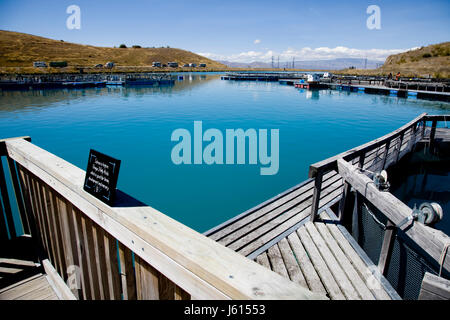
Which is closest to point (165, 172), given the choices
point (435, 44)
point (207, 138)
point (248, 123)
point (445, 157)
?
point (207, 138)

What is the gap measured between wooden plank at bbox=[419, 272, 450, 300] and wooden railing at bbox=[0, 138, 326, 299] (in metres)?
1.03

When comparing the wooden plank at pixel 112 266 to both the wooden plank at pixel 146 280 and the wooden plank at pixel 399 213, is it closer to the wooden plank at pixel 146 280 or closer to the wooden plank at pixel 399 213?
the wooden plank at pixel 146 280

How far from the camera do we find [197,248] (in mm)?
1253

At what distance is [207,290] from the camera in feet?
3.67

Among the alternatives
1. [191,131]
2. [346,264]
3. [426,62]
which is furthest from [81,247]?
[426,62]

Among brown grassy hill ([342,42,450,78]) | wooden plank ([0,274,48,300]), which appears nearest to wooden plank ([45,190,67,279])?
wooden plank ([0,274,48,300])

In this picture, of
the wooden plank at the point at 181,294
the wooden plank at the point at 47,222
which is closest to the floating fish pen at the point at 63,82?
the wooden plank at the point at 47,222

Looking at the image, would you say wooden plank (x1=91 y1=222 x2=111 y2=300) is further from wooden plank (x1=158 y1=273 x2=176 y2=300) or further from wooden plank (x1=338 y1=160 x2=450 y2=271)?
wooden plank (x1=338 y1=160 x2=450 y2=271)

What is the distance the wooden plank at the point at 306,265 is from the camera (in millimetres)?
3387

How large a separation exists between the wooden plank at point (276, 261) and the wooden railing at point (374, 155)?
1100mm

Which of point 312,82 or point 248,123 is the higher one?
point 312,82

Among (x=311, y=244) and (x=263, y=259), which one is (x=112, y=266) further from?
(x=311, y=244)
